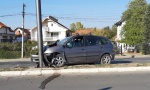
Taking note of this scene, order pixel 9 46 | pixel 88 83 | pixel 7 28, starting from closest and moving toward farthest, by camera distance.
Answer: pixel 88 83 < pixel 9 46 < pixel 7 28

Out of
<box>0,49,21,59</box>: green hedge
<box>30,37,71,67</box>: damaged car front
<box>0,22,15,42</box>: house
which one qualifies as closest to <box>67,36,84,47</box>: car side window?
<box>30,37,71,67</box>: damaged car front

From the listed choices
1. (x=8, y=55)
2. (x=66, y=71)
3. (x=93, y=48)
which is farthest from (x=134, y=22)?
(x=66, y=71)

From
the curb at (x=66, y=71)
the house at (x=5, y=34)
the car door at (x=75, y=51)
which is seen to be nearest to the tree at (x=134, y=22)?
the car door at (x=75, y=51)

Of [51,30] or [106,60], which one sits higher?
Answer: [51,30]

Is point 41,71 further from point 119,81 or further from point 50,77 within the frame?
point 119,81

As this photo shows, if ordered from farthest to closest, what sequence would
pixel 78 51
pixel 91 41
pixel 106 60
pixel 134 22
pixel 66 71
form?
pixel 134 22 → pixel 106 60 → pixel 91 41 → pixel 78 51 → pixel 66 71

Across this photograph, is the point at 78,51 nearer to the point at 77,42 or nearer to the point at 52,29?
the point at 77,42

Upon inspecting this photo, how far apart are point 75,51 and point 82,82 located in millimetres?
4702

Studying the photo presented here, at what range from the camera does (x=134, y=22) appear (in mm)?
50031

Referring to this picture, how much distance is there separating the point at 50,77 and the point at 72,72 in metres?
1.27

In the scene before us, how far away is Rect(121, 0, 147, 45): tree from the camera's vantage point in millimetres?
46438

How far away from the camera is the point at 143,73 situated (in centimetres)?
1118

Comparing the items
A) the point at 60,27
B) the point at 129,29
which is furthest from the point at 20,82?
the point at 60,27

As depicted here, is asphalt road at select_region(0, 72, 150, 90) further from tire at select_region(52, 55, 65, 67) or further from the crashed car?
the crashed car
